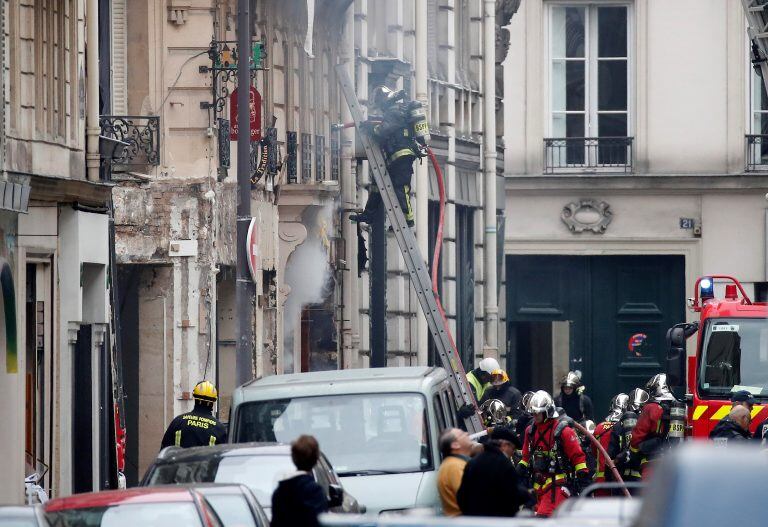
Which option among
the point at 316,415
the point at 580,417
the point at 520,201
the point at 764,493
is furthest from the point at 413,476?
the point at 520,201

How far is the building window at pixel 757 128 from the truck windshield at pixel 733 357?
1697cm

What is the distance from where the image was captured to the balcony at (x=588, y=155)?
38312mm

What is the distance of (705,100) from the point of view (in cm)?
3844

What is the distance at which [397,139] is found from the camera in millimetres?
19734

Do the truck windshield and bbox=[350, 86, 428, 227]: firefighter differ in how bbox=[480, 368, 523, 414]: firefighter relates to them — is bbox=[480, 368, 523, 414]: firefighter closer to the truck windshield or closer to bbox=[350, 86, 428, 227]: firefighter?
the truck windshield

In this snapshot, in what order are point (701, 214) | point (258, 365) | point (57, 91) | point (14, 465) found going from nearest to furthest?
point (14, 465), point (57, 91), point (258, 365), point (701, 214)

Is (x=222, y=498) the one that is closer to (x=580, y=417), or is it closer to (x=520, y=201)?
(x=580, y=417)

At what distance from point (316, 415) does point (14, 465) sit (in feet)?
11.9

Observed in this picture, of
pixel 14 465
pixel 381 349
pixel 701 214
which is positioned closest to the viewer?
pixel 14 465

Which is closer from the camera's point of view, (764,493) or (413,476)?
(764,493)

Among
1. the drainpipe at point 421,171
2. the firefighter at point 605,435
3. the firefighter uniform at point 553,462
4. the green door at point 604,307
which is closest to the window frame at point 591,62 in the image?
the green door at point 604,307

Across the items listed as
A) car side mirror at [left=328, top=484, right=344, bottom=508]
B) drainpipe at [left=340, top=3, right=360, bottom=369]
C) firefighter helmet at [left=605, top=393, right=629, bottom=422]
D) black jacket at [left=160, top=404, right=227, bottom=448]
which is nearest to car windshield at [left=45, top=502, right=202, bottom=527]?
car side mirror at [left=328, top=484, right=344, bottom=508]

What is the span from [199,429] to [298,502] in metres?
5.86

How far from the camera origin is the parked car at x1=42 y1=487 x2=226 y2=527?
10.5 metres
